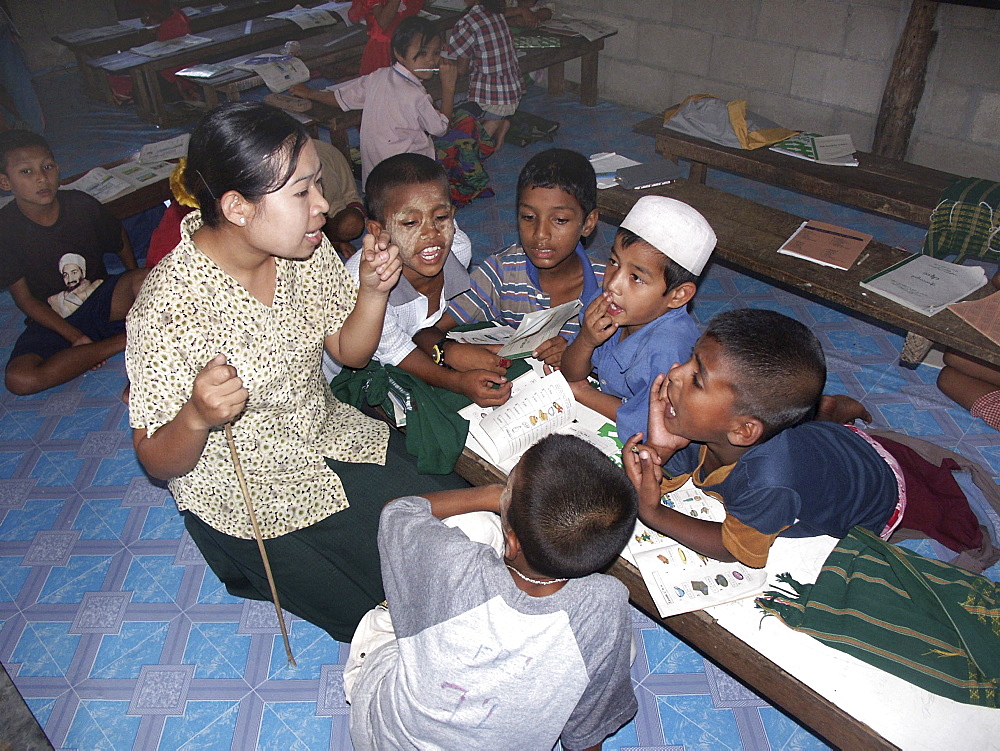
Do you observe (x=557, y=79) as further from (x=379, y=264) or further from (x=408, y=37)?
(x=379, y=264)

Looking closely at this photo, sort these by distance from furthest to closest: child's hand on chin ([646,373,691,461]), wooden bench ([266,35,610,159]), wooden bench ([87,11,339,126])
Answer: wooden bench ([87,11,339,126]) < wooden bench ([266,35,610,159]) < child's hand on chin ([646,373,691,461])

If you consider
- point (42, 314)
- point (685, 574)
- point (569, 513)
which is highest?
point (569, 513)

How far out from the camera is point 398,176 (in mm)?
2357

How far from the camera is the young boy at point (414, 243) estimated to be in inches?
92.5

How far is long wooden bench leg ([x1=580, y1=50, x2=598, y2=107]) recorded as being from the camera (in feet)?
21.0

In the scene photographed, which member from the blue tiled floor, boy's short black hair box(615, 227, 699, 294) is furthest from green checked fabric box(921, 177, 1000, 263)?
boy's short black hair box(615, 227, 699, 294)

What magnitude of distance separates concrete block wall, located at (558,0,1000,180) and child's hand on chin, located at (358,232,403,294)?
15.0ft

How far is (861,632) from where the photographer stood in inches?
64.9

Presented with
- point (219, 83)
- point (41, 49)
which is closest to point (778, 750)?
point (219, 83)

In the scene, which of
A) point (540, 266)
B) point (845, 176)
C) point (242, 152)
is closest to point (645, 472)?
point (540, 266)

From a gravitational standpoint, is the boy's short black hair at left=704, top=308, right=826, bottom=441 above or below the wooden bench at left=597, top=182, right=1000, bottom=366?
above

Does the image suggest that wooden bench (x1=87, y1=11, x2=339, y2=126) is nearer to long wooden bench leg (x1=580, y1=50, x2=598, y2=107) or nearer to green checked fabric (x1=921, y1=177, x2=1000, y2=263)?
long wooden bench leg (x1=580, y1=50, x2=598, y2=107)

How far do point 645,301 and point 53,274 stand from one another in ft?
10.1

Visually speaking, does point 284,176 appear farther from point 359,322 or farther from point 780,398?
point 780,398
